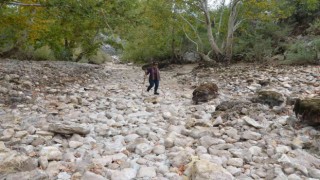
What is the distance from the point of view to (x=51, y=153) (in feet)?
13.9

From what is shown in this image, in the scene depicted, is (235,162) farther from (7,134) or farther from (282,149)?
(7,134)

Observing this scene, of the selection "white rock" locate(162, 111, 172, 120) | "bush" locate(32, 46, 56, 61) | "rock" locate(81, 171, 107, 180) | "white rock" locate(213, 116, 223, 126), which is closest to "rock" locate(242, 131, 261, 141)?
"white rock" locate(213, 116, 223, 126)

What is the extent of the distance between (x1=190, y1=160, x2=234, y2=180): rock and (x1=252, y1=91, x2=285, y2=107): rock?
13.5ft

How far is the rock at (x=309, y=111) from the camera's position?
524cm

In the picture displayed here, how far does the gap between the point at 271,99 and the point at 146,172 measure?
473cm

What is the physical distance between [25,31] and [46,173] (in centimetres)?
1389

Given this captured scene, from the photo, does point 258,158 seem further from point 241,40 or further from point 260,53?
point 241,40

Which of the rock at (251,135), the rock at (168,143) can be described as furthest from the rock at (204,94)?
the rock at (168,143)

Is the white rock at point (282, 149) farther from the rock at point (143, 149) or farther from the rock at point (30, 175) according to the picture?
the rock at point (30, 175)

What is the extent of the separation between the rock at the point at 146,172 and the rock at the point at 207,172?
0.54 metres

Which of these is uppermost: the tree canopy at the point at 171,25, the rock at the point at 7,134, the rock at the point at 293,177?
the tree canopy at the point at 171,25

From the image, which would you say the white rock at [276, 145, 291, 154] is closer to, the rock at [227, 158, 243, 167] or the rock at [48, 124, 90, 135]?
the rock at [227, 158, 243, 167]

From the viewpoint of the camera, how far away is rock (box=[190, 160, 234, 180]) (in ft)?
11.5

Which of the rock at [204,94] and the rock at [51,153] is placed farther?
the rock at [204,94]
